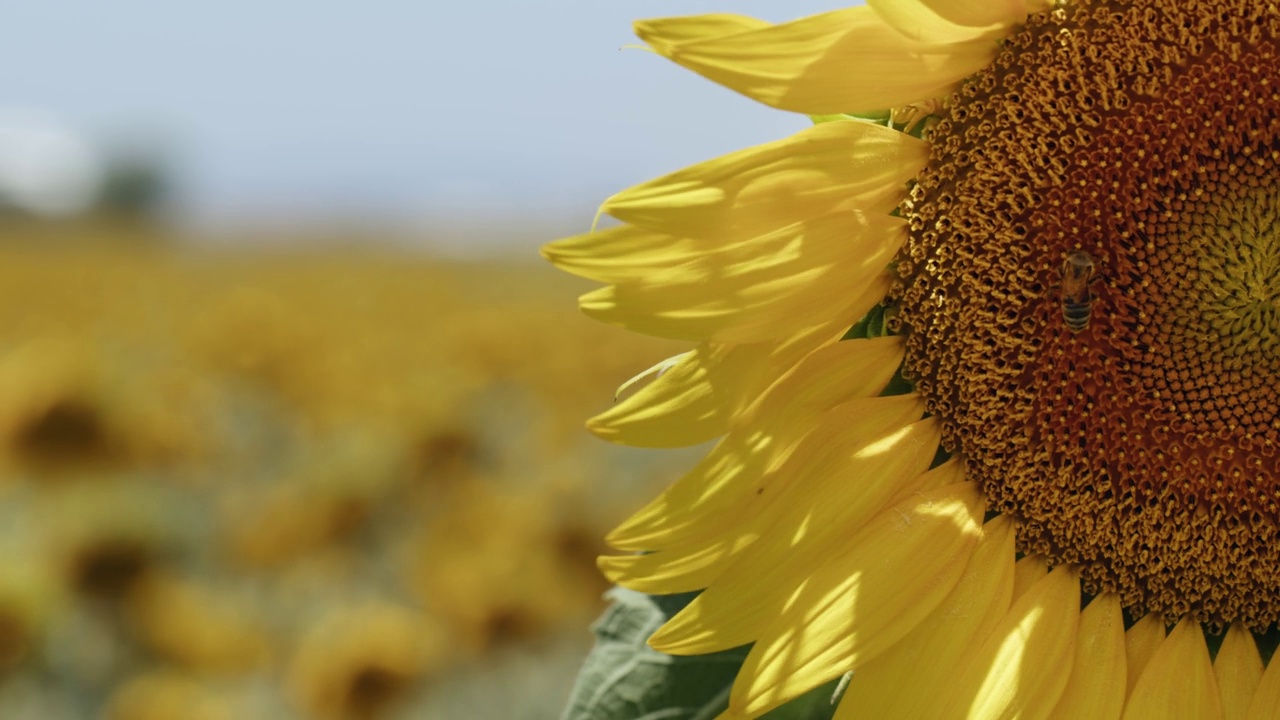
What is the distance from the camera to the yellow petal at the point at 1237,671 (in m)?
1.55

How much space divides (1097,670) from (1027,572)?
0.14 m

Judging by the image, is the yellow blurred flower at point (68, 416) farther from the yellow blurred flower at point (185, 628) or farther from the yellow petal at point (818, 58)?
the yellow petal at point (818, 58)

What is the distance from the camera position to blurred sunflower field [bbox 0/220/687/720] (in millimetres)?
4355

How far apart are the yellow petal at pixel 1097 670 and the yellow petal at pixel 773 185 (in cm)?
60

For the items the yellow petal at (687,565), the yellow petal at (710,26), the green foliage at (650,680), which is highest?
the yellow petal at (710,26)

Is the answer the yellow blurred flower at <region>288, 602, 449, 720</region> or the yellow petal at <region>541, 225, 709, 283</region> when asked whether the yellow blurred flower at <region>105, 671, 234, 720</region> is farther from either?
the yellow petal at <region>541, 225, 709, 283</region>

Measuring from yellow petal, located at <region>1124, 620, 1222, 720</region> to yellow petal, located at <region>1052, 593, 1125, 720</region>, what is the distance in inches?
1.1

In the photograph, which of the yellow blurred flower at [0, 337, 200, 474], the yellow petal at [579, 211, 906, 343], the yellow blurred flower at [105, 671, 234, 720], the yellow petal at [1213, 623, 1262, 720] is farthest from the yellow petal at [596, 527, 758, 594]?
the yellow blurred flower at [0, 337, 200, 474]

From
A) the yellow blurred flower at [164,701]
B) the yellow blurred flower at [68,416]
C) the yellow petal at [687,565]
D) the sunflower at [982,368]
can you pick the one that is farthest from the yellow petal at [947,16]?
the yellow blurred flower at [68,416]

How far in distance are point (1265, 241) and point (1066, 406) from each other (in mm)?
287

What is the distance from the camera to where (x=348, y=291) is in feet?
47.8

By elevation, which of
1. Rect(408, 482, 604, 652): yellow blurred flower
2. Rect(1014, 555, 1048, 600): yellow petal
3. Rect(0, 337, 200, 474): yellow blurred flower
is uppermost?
Rect(1014, 555, 1048, 600): yellow petal

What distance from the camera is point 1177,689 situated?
1.55m

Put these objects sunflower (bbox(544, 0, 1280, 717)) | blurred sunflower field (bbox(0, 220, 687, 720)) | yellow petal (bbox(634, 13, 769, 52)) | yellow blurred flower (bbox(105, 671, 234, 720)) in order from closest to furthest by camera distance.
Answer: yellow petal (bbox(634, 13, 769, 52)) < sunflower (bbox(544, 0, 1280, 717)) < yellow blurred flower (bbox(105, 671, 234, 720)) < blurred sunflower field (bbox(0, 220, 687, 720))
